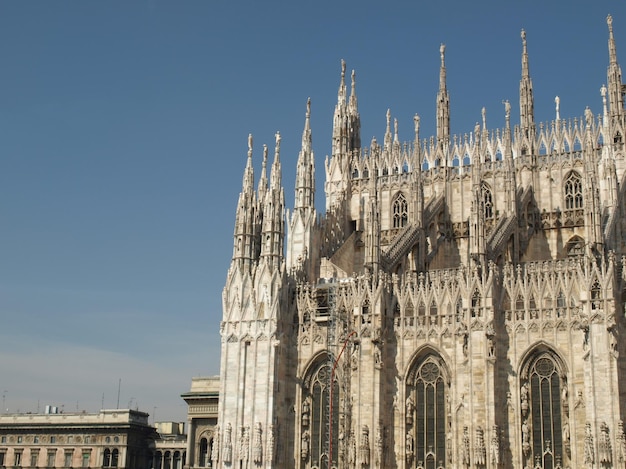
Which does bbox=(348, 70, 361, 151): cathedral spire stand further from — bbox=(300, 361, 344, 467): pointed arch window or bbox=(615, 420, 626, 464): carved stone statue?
bbox=(615, 420, 626, 464): carved stone statue

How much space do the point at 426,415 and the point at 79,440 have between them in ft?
163

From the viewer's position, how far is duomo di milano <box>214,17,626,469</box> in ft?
155

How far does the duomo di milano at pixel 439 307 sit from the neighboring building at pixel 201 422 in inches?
1051

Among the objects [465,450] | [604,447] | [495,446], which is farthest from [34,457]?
[604,447]

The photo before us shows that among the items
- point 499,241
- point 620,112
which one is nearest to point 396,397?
point 499,241

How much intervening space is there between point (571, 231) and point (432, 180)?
9682 millimetres

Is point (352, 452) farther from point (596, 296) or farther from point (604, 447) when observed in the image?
point (596, 296)

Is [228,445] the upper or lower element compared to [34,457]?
lower

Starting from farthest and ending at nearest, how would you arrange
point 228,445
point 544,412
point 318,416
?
point 318,416 → point 228,445 → point 544,412

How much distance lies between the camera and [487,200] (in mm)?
59312

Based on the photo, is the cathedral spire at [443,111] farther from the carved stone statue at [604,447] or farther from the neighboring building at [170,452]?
the neighboring building at [170,452]

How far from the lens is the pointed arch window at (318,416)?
52.7m

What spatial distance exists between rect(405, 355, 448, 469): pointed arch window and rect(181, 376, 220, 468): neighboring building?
32498mm

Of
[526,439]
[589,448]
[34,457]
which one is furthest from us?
[34,457]
